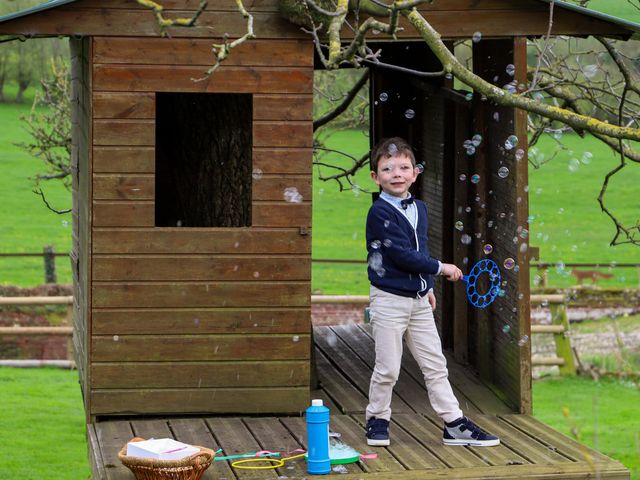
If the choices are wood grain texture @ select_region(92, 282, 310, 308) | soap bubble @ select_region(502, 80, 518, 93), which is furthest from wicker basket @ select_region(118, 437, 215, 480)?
soap bubble @ select_region(502, 80, 518, 93)

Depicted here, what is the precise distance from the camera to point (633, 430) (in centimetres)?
1561

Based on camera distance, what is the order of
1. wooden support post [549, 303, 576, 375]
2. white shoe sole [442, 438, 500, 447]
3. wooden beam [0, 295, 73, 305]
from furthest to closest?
wooden support post [549, 303, 576, 375] → wooden beam [0, 295, 73, 305] → white shoe sole [442, 438, 500, 447]

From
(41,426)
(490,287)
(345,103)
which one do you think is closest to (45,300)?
(41,426)

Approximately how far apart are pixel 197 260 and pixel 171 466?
1.72 metres

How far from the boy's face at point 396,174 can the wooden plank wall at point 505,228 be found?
1098 mm

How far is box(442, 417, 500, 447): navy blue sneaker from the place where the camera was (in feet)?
23.7

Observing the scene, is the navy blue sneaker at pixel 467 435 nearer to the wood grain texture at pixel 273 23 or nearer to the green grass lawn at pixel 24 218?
the wood grain texture at pixel 273 23

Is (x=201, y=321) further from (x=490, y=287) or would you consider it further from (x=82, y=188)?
(x=490, y=287)

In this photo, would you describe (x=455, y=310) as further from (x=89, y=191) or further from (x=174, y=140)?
(x=89, y=191)

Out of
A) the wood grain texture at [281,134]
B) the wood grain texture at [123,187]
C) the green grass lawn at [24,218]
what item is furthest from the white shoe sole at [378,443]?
the green grass lawn at [24,218]

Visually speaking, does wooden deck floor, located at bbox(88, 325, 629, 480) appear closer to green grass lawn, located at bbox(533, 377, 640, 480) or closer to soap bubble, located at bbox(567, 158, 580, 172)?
soap bubble, located at bbox(567, 158, 580, 172)

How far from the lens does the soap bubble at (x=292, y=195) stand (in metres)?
7.84

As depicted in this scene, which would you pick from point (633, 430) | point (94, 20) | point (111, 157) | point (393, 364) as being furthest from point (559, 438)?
point (633, 430)

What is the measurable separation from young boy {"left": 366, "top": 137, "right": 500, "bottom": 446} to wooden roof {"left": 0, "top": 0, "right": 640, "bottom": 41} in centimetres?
114
